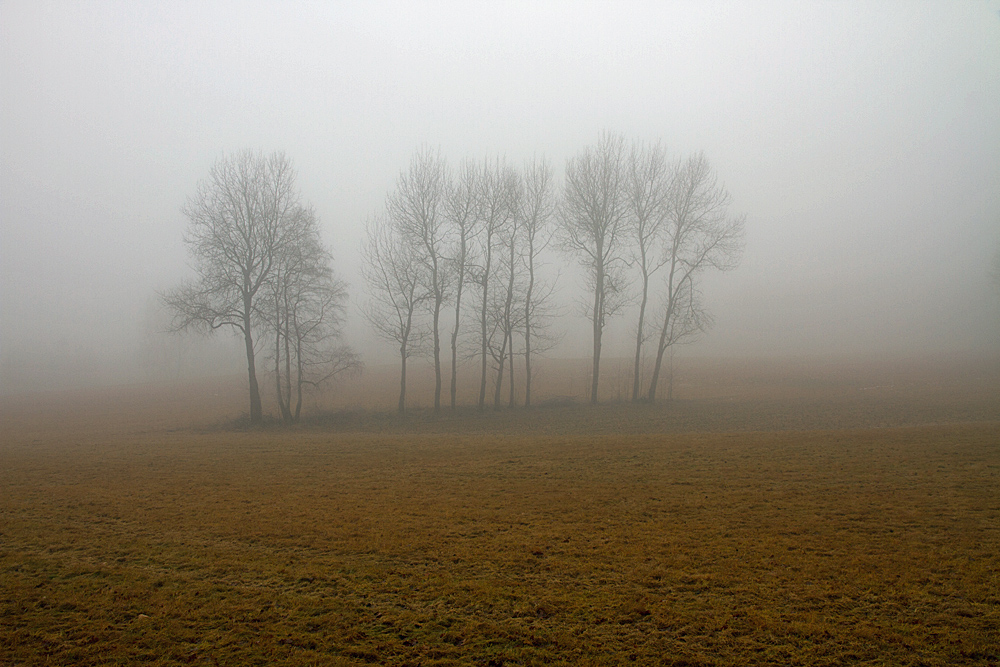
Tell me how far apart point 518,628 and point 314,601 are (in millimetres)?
2575

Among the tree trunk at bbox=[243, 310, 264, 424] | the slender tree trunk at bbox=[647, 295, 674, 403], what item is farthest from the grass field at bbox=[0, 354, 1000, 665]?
the slender tree trunk at bbox=[647, 295, 674, 403]

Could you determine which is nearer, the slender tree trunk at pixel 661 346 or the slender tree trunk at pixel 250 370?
the slender tree trunk at pixel 250 370

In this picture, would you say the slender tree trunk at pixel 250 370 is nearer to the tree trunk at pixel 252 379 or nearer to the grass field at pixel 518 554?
the tree trunk at pixel 252 379

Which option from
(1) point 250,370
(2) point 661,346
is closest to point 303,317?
(1) point 250,370

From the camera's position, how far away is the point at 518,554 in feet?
24.2

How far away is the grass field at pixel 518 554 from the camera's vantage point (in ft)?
16.9

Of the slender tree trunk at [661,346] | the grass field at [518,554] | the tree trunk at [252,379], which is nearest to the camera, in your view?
the grass field at [518,554]

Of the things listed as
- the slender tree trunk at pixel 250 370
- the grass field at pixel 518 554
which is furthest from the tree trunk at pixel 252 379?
the grass field at pixel 518 554

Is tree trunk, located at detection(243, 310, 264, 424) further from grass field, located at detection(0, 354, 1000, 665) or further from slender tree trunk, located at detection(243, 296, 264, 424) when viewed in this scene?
grass field, located at detection(0, 354, 1000, 665)

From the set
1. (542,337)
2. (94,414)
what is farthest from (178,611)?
(94,414)

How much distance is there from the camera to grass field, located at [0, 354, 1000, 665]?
5.14 m

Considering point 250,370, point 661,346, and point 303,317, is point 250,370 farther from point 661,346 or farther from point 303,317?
point 661,346

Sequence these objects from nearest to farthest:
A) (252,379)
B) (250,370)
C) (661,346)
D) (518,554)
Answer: (518,554) < (250,370) < (252,379) < (661,346)

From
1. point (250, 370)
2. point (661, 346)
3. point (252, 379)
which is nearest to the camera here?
point (250, 370)
